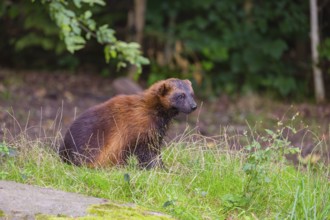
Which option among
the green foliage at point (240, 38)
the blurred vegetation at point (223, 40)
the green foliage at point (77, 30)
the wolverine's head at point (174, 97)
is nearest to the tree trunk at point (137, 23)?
the blurred vegetation at point (223, 40)

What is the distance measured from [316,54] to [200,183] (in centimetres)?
882

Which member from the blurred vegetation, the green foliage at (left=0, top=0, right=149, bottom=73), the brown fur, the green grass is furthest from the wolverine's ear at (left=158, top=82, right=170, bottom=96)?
the blurred vegetation

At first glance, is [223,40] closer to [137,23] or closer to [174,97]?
[137,23]

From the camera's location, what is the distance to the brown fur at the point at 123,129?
6676mm

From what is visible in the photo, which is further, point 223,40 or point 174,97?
point 223,40

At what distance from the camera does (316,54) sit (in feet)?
46.4

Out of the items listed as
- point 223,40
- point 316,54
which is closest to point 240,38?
point 223,40

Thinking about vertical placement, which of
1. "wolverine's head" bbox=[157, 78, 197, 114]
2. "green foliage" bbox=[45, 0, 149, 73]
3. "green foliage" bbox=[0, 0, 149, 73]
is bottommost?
"green foliage" bbox=[0, 0, 149, 73]

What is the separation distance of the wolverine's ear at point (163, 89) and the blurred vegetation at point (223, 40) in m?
7.43

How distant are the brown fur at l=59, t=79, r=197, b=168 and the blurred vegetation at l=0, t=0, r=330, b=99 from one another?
7.44 m

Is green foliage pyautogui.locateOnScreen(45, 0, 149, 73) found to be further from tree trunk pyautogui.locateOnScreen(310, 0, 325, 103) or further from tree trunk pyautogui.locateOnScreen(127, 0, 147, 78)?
tree trunk pyautogui.locateOnScreen(310, 0, 325, 103)

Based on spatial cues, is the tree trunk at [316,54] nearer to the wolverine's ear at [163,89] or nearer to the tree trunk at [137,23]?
the tree trunk at [137,23]

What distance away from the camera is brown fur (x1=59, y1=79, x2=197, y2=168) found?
6676 millimetres

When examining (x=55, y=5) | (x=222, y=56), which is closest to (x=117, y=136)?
(x=55, y=5)
